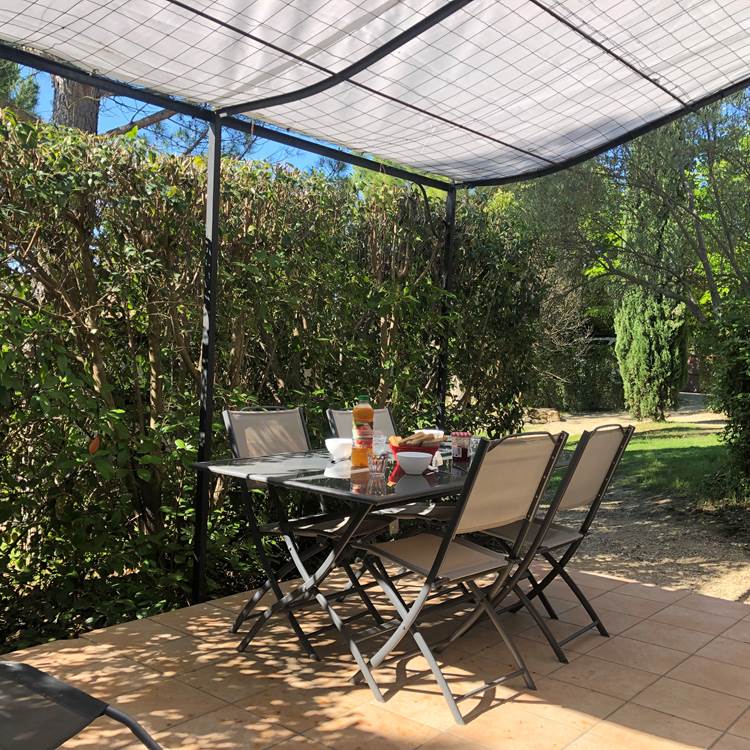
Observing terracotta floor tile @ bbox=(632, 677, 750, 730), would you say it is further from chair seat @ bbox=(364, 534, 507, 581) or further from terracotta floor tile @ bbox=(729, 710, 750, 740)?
chair seat @ bbox=(364, 534, 507, 581)

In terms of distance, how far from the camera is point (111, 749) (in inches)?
109

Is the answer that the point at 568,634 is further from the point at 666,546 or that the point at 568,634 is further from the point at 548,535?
→ the point at 666,546

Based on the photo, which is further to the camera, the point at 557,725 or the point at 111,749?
the point at 557,725

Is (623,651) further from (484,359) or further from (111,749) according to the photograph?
(484,359)

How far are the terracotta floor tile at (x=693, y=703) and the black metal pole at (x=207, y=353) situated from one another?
2.40 meters

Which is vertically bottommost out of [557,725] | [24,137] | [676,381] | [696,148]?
[557,725]

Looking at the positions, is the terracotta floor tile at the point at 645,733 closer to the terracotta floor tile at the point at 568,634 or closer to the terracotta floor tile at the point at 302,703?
the terracotta floor tile at the point at 568,634

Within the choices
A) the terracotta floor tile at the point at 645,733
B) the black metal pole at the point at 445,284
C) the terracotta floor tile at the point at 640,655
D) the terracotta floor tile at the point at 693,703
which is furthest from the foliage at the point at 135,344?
the terracotta floor tile at the point at 693,703

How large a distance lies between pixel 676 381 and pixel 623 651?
1282cm

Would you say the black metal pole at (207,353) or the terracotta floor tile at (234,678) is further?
the black metal pole at (207,353)

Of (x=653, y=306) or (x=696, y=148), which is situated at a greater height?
(x=696, y=148)

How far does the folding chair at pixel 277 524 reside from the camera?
387 centimetres

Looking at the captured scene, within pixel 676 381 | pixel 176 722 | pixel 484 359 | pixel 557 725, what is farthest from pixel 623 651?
pixel 676 381

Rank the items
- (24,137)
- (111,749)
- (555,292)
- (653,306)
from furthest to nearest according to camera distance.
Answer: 1. (653,306)
2. (555,292)
3. (24,137)
4. (111,749)
